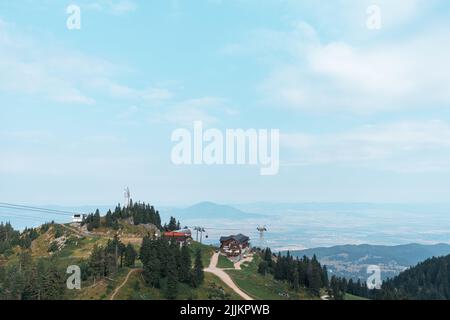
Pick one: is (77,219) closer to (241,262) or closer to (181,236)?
(181,236)

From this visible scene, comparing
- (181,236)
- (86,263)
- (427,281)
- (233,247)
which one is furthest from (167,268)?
(427,281)

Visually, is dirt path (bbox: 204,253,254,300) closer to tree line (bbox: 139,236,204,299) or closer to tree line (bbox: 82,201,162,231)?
tree line (bbox: 139,236,204,299)

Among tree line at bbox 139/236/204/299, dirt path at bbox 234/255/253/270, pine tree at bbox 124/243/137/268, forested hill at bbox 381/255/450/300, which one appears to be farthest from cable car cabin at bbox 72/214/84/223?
forested hill at bbox 381/255/450/300

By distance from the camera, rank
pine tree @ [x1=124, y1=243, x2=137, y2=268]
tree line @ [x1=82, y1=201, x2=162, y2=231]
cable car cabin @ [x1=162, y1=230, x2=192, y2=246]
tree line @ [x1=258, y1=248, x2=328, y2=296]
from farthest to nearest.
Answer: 1. tree line @ [x1=82, y1=201, x2=162, y2=231]
2. cable car cabin @ [x1=162, y1=230, x2=192, y2=246]
3. tree line @ [x1=258, y1=248, x2=328, y2=296]
4. pine tree @ [x1=124, y1=243, x2=137, y2=268]

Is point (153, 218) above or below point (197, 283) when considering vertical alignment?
above

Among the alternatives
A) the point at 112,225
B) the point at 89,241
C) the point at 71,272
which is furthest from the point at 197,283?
the point at 112,225

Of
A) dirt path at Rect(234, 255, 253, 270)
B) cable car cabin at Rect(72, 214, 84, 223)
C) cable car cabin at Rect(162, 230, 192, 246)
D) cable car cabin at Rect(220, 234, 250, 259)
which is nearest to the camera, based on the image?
dirt path at Rect(234, 255, 253, 270)

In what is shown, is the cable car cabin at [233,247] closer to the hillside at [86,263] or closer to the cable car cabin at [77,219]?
the hillside at [86,263]
